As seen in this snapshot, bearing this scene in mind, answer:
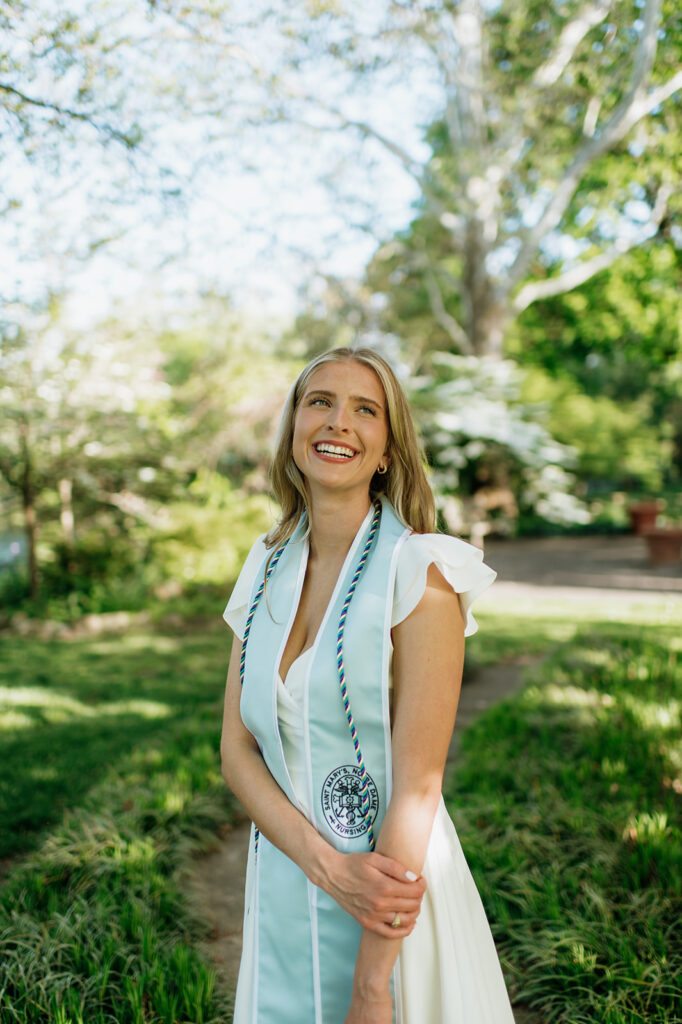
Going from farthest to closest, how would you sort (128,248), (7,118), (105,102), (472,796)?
(128,248) < (472,796) < (105,102) < (7,118)

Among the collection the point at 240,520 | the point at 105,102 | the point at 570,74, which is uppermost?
the point at 570,74

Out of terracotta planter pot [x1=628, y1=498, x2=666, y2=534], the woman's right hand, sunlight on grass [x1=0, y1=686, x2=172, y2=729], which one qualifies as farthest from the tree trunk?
→ terracotta planter pot [x1=628, y1=498, x2=666, y2=534]

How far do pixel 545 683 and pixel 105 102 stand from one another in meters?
5.13

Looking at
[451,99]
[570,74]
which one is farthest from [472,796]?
[451,99]

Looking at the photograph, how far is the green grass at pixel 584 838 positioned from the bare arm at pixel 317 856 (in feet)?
4.83

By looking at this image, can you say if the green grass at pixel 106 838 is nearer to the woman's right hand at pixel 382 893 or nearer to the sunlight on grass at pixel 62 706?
the sunlight on grass at pixel 62 706

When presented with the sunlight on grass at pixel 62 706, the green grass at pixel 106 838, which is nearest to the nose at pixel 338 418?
the green grass at pixel 106 838

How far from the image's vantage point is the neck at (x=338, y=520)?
65.2 inches

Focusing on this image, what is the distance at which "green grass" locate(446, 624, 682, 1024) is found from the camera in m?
2.54

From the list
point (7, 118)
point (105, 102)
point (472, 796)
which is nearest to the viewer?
point (7, 118)

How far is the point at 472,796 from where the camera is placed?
159 inches

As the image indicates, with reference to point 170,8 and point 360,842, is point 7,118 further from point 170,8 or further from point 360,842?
point 360,842

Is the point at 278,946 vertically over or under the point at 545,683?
over

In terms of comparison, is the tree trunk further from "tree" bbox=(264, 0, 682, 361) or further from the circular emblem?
the circular emblem
